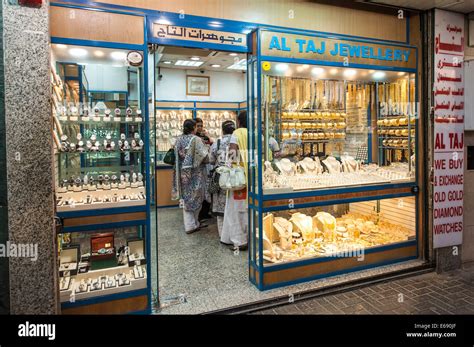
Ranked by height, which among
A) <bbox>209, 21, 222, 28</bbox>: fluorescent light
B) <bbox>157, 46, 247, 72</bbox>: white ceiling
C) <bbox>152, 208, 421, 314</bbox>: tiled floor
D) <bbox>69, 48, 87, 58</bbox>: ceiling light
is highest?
<bbox>157, 46, 247, 72</bbox>: white ceiling

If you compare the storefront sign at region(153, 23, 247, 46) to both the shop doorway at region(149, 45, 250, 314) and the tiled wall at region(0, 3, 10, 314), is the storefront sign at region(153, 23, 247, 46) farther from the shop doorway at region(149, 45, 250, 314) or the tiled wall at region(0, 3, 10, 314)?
the tiled wall at region(0, 3, 10, 314)

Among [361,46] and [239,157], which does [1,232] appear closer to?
[239,157]

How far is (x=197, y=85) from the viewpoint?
9242 millimetres

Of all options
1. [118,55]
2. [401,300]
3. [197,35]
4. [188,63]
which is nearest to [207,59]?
[188,63]

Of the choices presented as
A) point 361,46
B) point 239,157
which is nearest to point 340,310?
point 239,157

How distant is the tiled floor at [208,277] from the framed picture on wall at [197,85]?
190 inches

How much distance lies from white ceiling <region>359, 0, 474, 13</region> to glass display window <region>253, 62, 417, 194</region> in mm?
787

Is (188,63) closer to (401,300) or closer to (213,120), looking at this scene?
(213,120)

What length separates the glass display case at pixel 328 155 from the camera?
12.1 ft

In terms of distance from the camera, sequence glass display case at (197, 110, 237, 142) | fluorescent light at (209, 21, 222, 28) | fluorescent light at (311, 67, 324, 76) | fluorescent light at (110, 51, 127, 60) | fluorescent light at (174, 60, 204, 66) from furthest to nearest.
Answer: glass display case at (197, 110, 237, 142)
fluorescent light at (174, 60, 204, 66)
fluorescent light at (311, 67, 324, 76)
fluorescent light at (209, 21, 222, 28)
fluorescent light at (110, 51, 127, 60)

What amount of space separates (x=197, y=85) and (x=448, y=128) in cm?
641

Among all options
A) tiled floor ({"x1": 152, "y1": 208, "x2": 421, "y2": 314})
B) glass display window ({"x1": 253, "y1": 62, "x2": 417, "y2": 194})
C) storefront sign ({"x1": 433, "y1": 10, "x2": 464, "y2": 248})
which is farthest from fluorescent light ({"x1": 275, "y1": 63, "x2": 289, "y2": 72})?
tiled floor ({"x1": 152, "y1": 208, "x2": 421, "y2": 314})

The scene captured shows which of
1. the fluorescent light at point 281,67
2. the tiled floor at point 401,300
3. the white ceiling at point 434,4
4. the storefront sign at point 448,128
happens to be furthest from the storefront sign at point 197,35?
the tiled floor at point 401,300

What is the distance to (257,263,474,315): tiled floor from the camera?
132 inches
